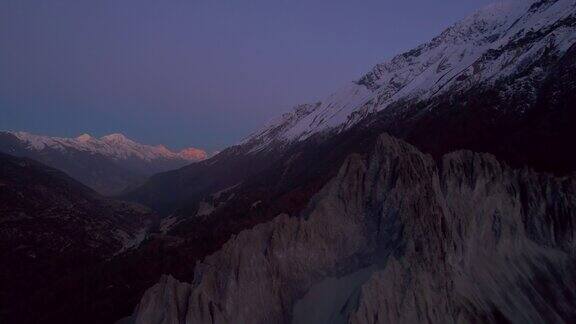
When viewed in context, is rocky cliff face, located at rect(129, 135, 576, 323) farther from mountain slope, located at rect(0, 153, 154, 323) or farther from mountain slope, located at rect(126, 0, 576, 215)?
mountain slope, located at rect(0, 153, 154, 323)

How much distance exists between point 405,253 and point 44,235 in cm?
9903

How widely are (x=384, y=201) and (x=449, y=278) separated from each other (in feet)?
25.2

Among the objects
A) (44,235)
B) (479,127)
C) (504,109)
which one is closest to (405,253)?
(479,127)

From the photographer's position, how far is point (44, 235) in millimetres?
121562

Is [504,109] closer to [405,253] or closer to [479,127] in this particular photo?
[479,127]

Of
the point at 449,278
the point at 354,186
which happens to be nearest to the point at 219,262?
the point at 354,186

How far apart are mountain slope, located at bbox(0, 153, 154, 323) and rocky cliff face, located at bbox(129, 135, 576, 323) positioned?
1833 inches

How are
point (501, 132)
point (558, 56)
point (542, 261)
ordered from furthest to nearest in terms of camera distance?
1. point (558, 56)
2. point (501, 132)
3. point (542, 261)

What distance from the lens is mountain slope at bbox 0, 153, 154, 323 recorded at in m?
95.5

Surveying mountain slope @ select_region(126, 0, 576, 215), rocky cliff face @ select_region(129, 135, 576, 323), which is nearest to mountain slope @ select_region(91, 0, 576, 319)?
mountain slope @ select_region(126, 0, 576, 215)

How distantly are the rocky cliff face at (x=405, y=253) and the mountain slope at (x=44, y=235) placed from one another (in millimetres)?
46557

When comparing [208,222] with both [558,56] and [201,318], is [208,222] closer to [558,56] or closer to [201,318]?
[558,56]

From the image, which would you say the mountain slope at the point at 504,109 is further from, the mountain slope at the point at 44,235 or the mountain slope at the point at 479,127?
the mountain slope at the point at 44,235

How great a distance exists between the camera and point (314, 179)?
13100cm
